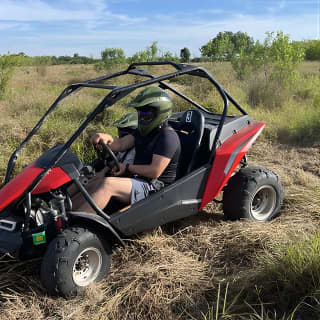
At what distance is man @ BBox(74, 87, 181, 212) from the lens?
2975mm

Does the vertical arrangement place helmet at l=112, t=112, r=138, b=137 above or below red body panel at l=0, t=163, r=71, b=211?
above

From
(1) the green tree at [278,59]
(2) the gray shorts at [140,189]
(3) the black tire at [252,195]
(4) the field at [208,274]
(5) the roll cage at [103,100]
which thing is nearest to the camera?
(4) the field at [208,274]

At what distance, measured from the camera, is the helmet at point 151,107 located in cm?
311

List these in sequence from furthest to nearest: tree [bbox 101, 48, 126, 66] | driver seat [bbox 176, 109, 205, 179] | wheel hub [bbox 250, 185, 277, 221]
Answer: tree [bbox 101, 48, 126, 66], wheel hub [bbox 250, 185, 277, 221], driver seat [bbox 176, 109, 205, 179]

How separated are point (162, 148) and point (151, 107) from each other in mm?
359

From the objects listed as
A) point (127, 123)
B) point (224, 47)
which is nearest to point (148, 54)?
point (224, 47)

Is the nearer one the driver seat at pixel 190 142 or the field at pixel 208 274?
the field at pixel 208 274

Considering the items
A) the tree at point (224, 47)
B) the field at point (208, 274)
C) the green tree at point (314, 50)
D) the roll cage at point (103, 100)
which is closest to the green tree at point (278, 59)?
the tree at point (224, 47)

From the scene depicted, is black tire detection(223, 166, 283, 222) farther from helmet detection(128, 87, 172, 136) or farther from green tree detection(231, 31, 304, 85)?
green tree detection(231, 31, 304, 85)

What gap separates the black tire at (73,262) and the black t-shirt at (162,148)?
2.69 feet

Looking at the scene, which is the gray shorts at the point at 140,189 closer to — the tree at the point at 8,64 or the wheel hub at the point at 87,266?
the wheel hub at the point at 87,266

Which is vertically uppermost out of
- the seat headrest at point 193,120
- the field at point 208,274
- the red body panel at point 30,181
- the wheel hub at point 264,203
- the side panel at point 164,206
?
the seat headrest at point 193,120

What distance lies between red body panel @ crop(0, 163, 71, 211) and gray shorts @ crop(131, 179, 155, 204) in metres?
0.54

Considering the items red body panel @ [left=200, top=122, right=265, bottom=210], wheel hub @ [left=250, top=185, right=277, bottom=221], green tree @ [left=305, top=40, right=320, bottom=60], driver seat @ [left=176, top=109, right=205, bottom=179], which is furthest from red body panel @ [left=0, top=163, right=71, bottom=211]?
green tree @ [left=305, top=40, right=320, bottom=60]
